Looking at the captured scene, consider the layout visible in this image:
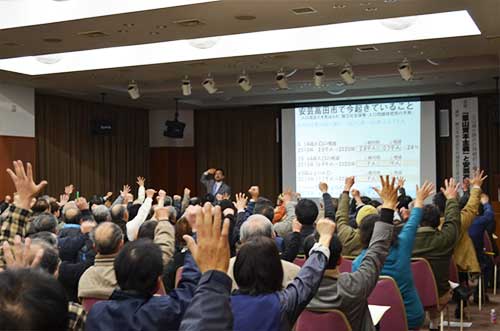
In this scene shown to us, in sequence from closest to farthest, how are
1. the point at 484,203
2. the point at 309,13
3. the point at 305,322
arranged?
the point at 305,322
the point at 309,13
the point at 484,203

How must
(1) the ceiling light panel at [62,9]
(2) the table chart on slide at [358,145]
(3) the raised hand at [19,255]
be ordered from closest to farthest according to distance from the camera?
(3) the raised hand at [19,255] < (1) the ceiling light panel at [62,9] < (2) the table chart on slide at [358,145]

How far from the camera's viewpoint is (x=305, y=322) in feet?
9.38

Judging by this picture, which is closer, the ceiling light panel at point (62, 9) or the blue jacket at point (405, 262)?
the blue jacket at point (405, 262)

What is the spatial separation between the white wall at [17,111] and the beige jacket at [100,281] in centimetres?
855

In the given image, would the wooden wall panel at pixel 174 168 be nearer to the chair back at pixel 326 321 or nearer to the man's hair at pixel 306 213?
the man's hair at pixel 306 213

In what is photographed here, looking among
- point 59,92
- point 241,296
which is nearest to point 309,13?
point 241,296

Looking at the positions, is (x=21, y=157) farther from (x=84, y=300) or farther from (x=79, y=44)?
(x=84, y=300)

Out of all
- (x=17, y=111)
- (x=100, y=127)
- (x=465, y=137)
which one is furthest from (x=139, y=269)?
(x=465, y=137)

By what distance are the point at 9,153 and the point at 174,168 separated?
5.33m

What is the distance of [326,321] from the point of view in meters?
2.77

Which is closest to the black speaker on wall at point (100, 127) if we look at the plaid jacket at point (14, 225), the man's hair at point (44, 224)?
the man's hair at point (44, 224)

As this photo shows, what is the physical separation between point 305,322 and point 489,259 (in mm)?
5214

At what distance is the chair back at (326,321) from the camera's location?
2754 millimetres

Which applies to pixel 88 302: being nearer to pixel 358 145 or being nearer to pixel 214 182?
pixel 214 182
